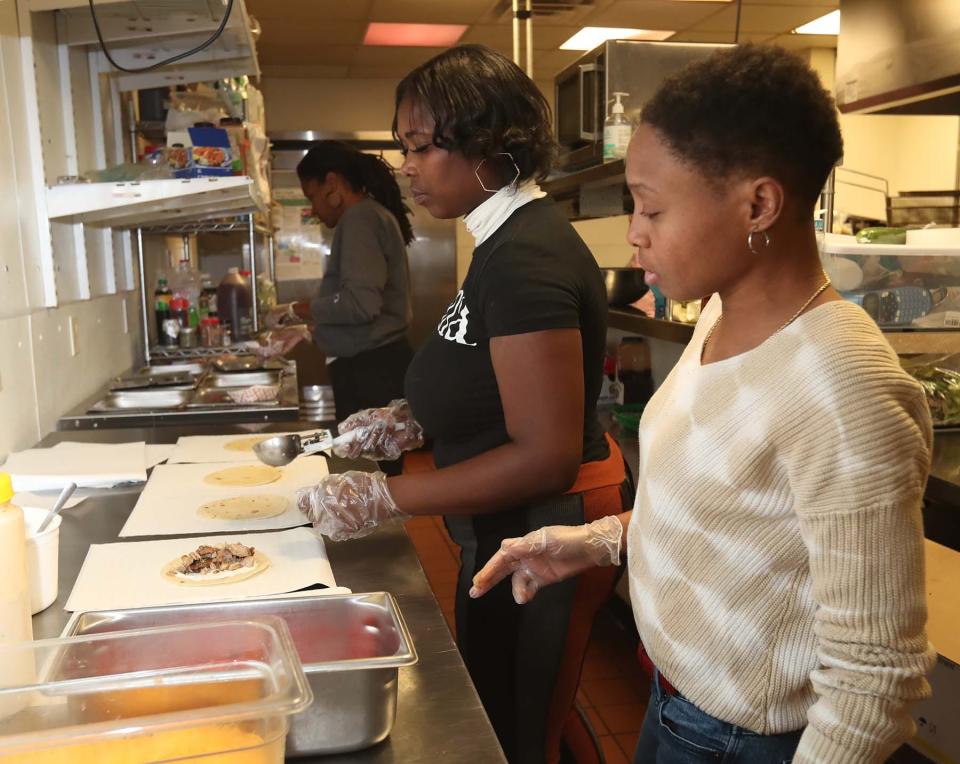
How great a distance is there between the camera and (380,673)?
32.1 inches

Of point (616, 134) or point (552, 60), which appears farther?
point (552, 60)

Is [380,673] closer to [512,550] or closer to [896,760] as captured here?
[512,550]

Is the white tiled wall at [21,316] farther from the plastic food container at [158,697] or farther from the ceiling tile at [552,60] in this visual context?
the ceiling tile at [552,60]

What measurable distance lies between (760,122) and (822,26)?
223 inches

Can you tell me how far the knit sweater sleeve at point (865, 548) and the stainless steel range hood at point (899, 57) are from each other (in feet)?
5.65

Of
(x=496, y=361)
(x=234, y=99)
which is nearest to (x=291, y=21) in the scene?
(x=234, y=99)

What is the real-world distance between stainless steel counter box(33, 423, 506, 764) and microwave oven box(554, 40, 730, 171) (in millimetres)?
1749

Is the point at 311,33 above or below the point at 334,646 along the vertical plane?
above

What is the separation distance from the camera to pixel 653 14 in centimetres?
534

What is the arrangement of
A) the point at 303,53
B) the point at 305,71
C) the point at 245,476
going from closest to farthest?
the point at 245,476 → the point at 303,53 → the point at 305,71

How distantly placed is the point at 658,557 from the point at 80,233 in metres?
2.34

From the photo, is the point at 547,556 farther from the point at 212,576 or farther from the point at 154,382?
the point at 154,382

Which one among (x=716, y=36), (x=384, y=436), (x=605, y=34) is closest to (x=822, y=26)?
(x=716, y=36)

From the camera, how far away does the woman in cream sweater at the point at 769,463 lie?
0.75 m
